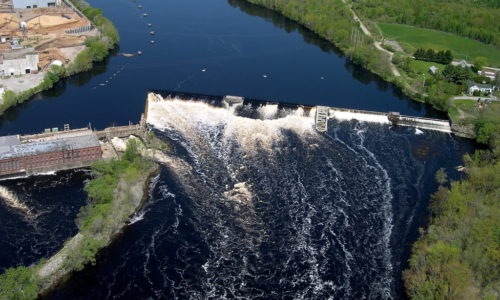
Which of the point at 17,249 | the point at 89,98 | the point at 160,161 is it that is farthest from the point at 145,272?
the point at 89,98

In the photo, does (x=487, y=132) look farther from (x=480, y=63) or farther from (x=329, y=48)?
(x=329, y=48)

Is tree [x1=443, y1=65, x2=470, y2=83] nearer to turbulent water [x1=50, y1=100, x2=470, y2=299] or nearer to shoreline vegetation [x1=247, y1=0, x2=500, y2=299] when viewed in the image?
shoreline vegetation [x1=247, y1=0, x2=500, y2=299]

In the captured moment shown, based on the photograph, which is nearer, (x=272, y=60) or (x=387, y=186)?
(x=387, y=186)

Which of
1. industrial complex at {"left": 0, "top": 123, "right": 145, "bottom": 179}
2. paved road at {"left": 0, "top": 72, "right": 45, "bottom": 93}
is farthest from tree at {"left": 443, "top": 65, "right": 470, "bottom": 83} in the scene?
paved road at {"left": 0, "top": 72, "right": 45, "bottom": 93}

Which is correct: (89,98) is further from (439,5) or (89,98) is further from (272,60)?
(439,5)

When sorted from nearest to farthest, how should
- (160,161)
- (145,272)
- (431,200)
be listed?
(145,272) → (431,200) → (160,161)

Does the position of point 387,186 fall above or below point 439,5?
below
